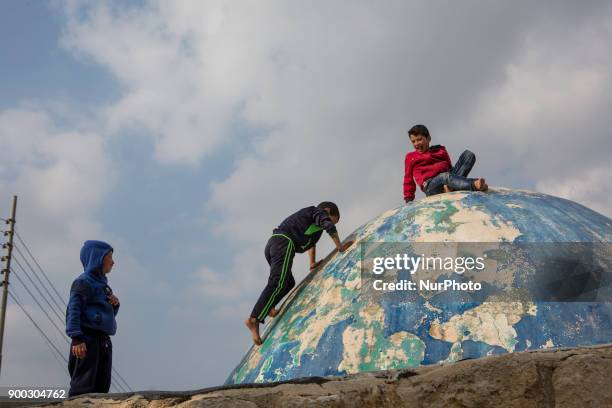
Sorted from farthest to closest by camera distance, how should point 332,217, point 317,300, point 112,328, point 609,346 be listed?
point 332,217 → point 317,300 → point 112,328 → point 609,346

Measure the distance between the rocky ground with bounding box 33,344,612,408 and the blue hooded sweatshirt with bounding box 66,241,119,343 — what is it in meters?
2.90

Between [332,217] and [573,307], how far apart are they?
2.52m

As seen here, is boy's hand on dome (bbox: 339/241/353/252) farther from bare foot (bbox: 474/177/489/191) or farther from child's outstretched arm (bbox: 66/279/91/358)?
child's outstretched arm (bbox: 66/279/91/358)

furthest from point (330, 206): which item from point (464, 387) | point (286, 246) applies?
point (464, 387)

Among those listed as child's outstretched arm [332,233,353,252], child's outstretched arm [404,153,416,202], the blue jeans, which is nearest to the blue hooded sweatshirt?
child's outstretched arm [332,233,353,252]

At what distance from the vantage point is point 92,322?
538cm

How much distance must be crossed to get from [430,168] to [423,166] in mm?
83

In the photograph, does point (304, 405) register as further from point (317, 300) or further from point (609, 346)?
point (317, 300)

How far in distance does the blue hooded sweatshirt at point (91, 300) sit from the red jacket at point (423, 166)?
10.8 ft

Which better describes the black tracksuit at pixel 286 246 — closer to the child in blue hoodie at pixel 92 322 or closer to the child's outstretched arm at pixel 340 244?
the child's outstretched arm at pixel 340 244

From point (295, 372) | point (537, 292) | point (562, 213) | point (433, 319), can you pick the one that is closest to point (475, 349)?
point (433, 319)

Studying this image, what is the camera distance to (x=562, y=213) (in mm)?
6715

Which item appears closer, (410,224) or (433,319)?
(433,319)

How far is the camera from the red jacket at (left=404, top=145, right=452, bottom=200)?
7324 millimetres
